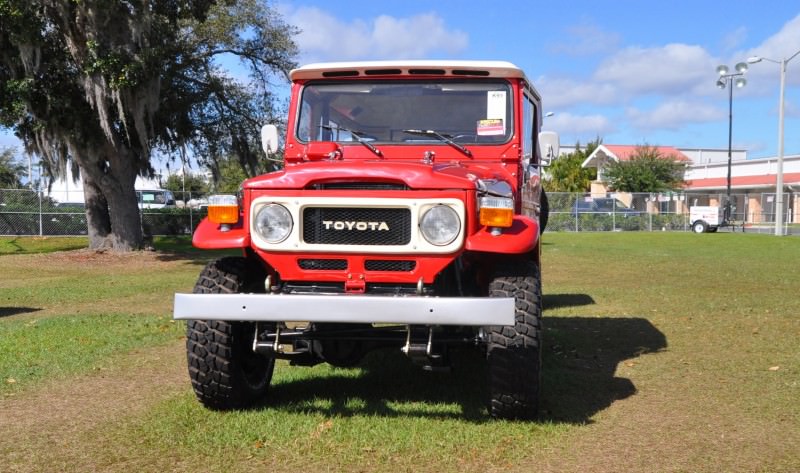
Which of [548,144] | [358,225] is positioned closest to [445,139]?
[548,144]

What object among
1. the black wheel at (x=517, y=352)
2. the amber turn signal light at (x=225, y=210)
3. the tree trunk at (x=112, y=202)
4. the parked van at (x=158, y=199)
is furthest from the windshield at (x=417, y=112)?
the parked van at (x=158, y=199)

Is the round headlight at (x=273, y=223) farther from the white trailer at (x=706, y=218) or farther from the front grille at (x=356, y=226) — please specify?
the white trailer at (x=706, y=218)

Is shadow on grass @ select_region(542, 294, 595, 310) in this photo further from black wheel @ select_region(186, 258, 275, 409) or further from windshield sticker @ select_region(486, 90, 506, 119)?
black wheel @ select_region(186, 258, 275, 409)

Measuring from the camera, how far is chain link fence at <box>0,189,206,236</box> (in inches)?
1089

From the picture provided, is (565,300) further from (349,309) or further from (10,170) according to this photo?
(10,170)

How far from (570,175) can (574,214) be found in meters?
19.2

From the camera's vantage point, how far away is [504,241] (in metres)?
4.86

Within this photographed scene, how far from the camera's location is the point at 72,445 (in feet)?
15.9

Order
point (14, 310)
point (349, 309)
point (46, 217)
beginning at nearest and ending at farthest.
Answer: point (349, 309) → point (14, 310) → point (46, 217)

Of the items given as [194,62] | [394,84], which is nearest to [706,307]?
[394,84]

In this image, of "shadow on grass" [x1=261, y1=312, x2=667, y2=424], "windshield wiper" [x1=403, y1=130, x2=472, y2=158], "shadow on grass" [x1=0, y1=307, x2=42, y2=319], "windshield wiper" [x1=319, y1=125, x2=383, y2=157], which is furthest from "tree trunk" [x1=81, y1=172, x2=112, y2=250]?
"windshield wiper" [x1=403, y1=130, x2=472, y2=158]

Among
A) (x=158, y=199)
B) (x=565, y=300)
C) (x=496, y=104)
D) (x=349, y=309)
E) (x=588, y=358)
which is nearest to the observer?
(x=349, y=309)

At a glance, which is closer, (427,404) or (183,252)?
(427,404)

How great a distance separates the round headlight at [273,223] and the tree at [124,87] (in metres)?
14.3
